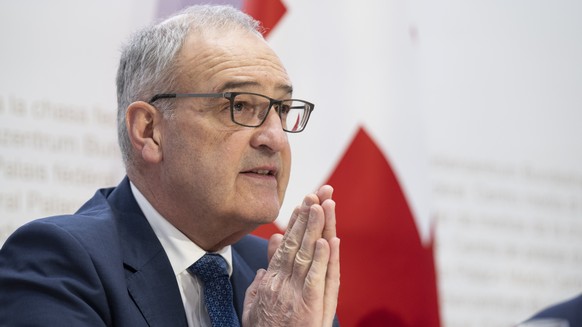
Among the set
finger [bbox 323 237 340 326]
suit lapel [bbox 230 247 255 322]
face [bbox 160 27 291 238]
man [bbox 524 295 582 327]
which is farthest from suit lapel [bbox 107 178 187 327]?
man [bbox 524 295 582 327]

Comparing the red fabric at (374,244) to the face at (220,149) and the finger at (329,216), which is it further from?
the finger at (329,216)

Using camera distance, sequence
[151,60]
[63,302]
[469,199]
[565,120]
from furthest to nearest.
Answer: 1. [565,120]
2. [469,199]
3. [151,60]
4. [63,302]

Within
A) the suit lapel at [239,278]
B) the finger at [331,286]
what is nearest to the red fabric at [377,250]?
the suit lapel at [239,278]

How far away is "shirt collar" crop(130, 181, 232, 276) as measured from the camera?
233 centimetres

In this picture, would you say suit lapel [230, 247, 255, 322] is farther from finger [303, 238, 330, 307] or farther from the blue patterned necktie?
finger [303, 238, 330, 307]

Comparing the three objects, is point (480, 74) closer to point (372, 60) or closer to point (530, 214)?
point (530, 214)

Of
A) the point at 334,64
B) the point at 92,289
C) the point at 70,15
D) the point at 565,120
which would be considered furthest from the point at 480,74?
the point at 92,289

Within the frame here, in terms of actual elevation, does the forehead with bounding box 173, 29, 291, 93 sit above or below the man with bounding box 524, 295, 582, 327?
above

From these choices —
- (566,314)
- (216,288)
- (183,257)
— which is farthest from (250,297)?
(566,314)

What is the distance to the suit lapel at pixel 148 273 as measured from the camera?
2168 mm

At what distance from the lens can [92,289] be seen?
2.01m

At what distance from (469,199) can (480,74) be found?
2.39 ft

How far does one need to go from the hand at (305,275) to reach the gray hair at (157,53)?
0.56 m

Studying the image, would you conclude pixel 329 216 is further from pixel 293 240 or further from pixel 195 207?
pixel 195 207
